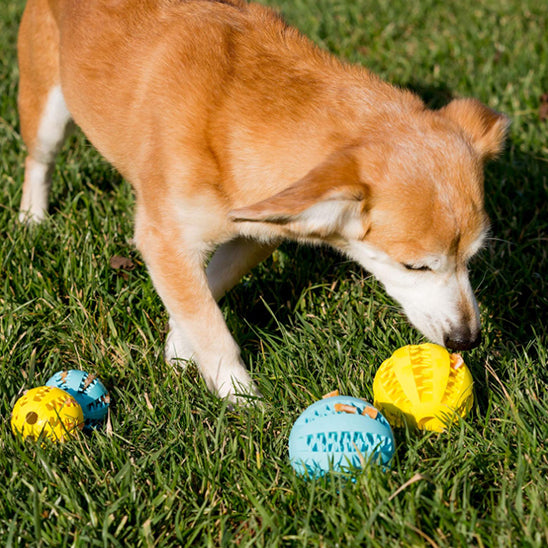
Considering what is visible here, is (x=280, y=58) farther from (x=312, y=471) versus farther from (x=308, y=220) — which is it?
(x=312, y=471)

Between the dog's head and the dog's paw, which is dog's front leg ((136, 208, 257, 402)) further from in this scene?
the dog's head

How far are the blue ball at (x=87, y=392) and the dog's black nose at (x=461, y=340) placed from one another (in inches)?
54.4

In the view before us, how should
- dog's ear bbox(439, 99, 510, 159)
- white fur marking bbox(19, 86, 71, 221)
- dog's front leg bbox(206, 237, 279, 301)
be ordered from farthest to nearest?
1. white fur marking bbox(19, 86, 71, 221)
2. dog's front leg bbox(206, 237, 279, 301)
3. dog's ear bbox(439, 99, 510, 159)

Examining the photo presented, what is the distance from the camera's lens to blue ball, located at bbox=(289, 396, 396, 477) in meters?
2.45

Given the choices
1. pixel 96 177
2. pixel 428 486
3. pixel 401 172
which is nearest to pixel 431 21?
pixel 96 177

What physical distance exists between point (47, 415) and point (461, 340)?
159 cm

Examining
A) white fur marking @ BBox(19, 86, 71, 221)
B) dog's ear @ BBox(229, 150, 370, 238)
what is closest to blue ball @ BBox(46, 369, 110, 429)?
dog's ear @ BBox(229, 150, 370, 238)

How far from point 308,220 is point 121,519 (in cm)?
119

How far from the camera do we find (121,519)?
2484mm

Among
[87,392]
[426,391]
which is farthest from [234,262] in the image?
[426,391]

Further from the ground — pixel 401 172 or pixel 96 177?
pixel 401 172

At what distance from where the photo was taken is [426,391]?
276 cm

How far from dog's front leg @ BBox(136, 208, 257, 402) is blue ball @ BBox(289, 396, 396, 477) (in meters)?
0.63

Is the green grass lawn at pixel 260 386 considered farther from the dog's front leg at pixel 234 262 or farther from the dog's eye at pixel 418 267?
the dog's eye at pixel 418 267
